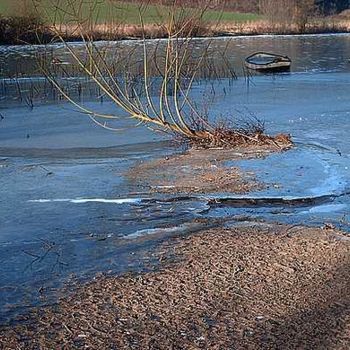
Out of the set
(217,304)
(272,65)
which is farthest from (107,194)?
(272,65)

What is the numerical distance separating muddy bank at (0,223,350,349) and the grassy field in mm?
8643

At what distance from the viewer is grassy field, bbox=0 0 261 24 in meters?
17.5

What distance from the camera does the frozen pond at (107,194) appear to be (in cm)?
810

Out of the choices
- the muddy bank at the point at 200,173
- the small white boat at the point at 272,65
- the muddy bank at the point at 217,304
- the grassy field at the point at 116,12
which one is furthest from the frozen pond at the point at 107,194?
the small white boat at the point at 272,65

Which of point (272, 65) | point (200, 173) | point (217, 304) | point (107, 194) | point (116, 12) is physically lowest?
point (272, 65)

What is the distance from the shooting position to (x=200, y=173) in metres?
13.0

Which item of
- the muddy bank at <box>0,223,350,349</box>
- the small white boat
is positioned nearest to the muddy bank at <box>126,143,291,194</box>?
the muddy bank at <box>0,223,350,349</box>

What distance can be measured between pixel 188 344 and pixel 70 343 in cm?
88

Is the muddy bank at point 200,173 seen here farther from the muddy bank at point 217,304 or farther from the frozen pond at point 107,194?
the muddy bank at point 217,304

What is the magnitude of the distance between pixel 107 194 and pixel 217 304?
505 cm

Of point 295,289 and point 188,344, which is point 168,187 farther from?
point 188,344

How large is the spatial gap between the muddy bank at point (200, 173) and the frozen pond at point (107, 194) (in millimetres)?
292

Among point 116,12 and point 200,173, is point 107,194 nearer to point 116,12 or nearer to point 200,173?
point 200,173

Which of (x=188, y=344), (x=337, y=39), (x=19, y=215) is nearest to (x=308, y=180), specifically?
(x=19, y=215)
